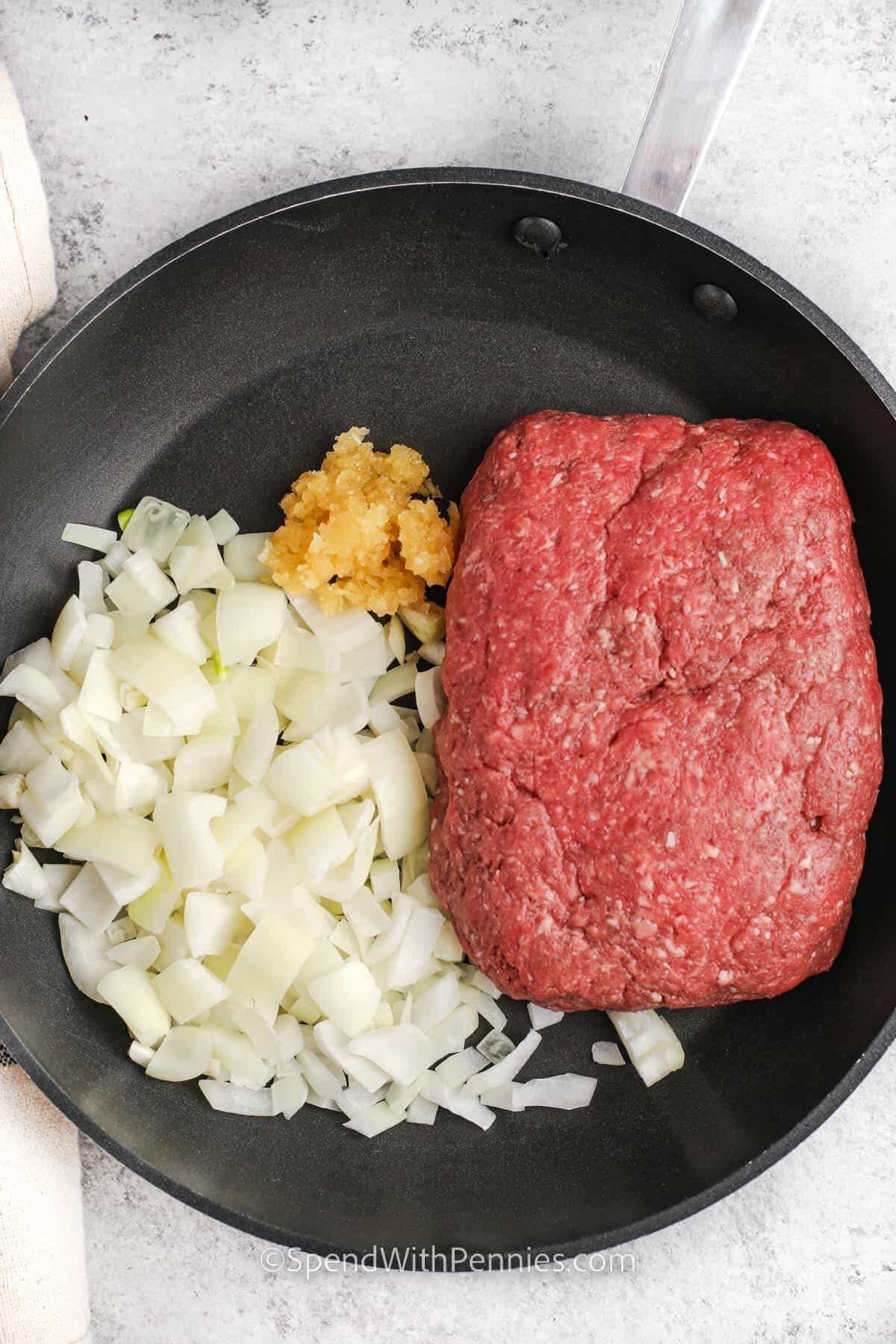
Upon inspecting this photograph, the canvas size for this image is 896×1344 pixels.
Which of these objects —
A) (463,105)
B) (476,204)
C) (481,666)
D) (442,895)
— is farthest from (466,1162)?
(463,105)

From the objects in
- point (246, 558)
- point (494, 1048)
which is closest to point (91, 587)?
point (246, 558)

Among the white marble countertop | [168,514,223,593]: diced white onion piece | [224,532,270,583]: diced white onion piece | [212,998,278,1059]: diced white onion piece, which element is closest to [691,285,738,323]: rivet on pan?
the white marble countertop

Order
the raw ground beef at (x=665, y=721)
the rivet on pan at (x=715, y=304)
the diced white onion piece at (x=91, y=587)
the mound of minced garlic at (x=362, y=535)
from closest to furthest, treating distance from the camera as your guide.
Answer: the raw ground beef at (x=665, y=721), the mound of minced garlic at (x=362, y=535), the rivet on pan at (x=715, y=304), the diced white onion piece at (x=91, y=587)

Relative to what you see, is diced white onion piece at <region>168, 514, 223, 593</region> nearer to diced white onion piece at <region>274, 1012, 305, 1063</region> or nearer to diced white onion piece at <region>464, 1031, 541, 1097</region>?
diced white onion piece at <region>274, 1012, 305, 1063</region>

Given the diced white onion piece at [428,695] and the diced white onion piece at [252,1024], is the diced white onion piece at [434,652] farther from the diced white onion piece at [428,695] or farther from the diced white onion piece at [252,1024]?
the diced white onion piece at [252,1024]

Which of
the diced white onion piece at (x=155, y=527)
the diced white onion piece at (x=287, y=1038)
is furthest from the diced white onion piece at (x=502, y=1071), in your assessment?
the diced white onion piece at (x=155, y=527)
